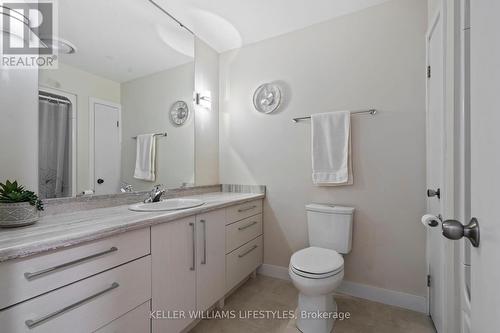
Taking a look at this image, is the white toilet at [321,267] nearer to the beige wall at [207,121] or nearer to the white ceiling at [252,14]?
the beige wall at [207,121]

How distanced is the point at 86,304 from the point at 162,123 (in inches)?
54.3

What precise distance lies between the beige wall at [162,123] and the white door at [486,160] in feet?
5.96

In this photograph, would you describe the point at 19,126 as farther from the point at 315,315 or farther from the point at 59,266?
the point at 315,315

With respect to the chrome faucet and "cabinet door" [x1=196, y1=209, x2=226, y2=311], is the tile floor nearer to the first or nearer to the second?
"cabinet door" [x1=196, y1=209, x2=226, y2=311]

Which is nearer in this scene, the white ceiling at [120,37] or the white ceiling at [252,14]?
the white ceiling at [120,37]

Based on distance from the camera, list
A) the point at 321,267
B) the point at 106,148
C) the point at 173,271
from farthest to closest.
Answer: the point at 106,148
the point at 321,267
the point at 173,271

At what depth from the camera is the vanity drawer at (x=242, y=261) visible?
179 centimetres

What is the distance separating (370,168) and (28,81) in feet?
7.49

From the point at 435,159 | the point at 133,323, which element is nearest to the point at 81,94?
the point at 133,323

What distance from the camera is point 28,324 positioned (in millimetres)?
756

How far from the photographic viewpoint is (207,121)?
243cm

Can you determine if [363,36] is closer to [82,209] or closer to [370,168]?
[370,168]

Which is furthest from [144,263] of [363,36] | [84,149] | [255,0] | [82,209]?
[363,36]

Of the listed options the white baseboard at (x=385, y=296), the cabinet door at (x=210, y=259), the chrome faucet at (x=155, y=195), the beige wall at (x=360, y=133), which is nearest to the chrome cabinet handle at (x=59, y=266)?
the cabinet door at (x=210, y=259)
